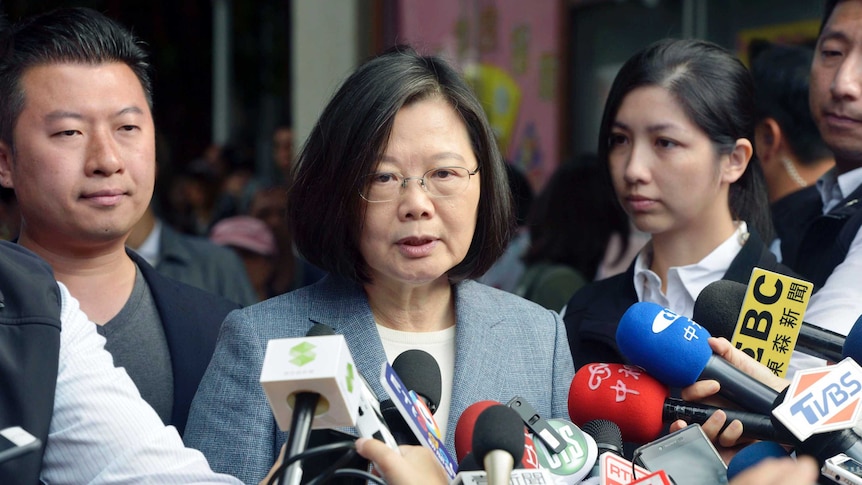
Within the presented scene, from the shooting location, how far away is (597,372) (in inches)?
79.6

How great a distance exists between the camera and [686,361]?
1893mm

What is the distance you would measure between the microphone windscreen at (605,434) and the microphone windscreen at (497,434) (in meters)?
0.37

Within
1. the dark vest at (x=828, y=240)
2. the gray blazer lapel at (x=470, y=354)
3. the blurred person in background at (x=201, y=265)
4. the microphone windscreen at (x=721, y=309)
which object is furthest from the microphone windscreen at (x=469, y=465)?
the blurred person in background at (x=201, y=265)

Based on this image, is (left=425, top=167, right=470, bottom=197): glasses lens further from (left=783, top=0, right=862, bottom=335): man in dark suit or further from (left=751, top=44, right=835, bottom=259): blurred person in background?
(left=751, top=44, right=835, bottom=259): blurred person in background

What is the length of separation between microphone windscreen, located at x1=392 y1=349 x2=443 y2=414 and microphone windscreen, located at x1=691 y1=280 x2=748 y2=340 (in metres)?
0.66

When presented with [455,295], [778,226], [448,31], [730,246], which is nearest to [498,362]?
[455,295]

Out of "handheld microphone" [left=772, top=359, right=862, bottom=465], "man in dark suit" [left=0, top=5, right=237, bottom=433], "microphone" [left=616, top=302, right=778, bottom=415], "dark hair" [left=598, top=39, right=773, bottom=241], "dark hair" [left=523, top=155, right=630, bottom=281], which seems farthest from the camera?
"dark hair" [left=523, top=155, right=630, bottom=281]

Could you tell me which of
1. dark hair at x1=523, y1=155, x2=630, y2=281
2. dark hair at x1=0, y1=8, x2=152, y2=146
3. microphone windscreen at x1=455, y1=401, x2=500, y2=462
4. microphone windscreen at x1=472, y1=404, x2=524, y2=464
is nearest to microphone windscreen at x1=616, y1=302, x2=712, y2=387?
microphone windscreen at x1=455, y1=401, x2=500, y2=462

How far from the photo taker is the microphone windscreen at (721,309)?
2.15 meters

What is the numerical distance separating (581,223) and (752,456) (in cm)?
263

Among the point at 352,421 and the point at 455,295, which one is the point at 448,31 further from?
the point at 352,421

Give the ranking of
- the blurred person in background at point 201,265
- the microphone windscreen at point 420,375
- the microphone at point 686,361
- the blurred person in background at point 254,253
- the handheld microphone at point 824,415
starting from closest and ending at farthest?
the handheld microphone at point 824,415
the microphone windscreen at point 420,375
the microphone at point 686,361
the blurred person in background at point 201,265
the blurred person in background at point 254,253

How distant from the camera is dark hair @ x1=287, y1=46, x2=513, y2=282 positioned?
2271mm

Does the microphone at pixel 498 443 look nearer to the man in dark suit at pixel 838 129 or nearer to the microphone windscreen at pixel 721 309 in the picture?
the microphone windscreen at pixel 721 309
